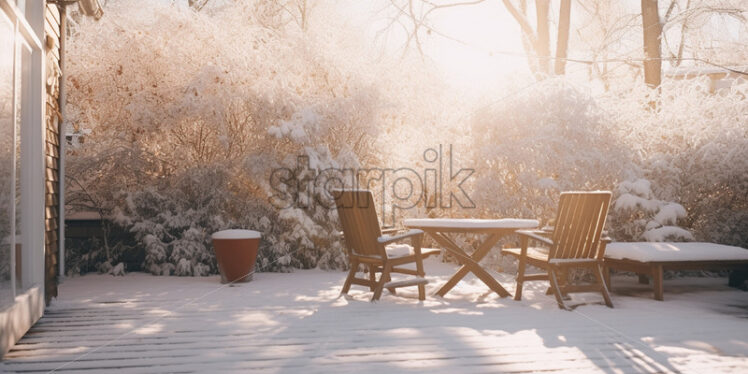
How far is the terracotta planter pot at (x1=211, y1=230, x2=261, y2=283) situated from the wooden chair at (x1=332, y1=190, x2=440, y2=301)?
1397mm

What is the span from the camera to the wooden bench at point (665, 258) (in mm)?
5168

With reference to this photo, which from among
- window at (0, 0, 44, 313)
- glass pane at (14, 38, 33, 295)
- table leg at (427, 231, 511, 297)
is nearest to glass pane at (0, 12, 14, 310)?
window at (0, 0, 44, 313)

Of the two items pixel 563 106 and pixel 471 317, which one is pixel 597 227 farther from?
pixel 563 106

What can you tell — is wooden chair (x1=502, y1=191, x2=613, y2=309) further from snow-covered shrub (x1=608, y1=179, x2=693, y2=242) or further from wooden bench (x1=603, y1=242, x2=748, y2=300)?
snow-covered shrub (x1=608, y1=179, x2=693, y2=242)

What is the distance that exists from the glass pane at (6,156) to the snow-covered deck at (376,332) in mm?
432

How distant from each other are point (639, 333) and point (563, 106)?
3.74 metres

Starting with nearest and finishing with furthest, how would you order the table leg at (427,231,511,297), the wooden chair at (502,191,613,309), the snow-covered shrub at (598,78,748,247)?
the wooden chair at (502,191,613,309)
the table leg at (427,231,511,297)
the snow-covered shrub at (598,78,748,247)

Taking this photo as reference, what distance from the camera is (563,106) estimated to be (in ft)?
22.9

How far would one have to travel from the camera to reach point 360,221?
204 inches

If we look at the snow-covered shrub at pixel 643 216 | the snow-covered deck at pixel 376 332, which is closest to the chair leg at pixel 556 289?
the snow-covered deck at pixel 376 332

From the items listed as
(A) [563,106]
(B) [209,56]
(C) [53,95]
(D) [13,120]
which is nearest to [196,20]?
(B) [209,56]

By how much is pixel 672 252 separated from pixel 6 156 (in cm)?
546

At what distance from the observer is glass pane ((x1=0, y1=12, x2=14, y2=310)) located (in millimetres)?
3568

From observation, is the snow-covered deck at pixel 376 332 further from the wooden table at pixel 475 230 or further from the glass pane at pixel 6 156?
the glass pane at pixel 6 156
